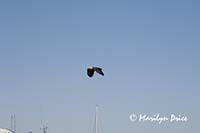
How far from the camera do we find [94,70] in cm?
4862
